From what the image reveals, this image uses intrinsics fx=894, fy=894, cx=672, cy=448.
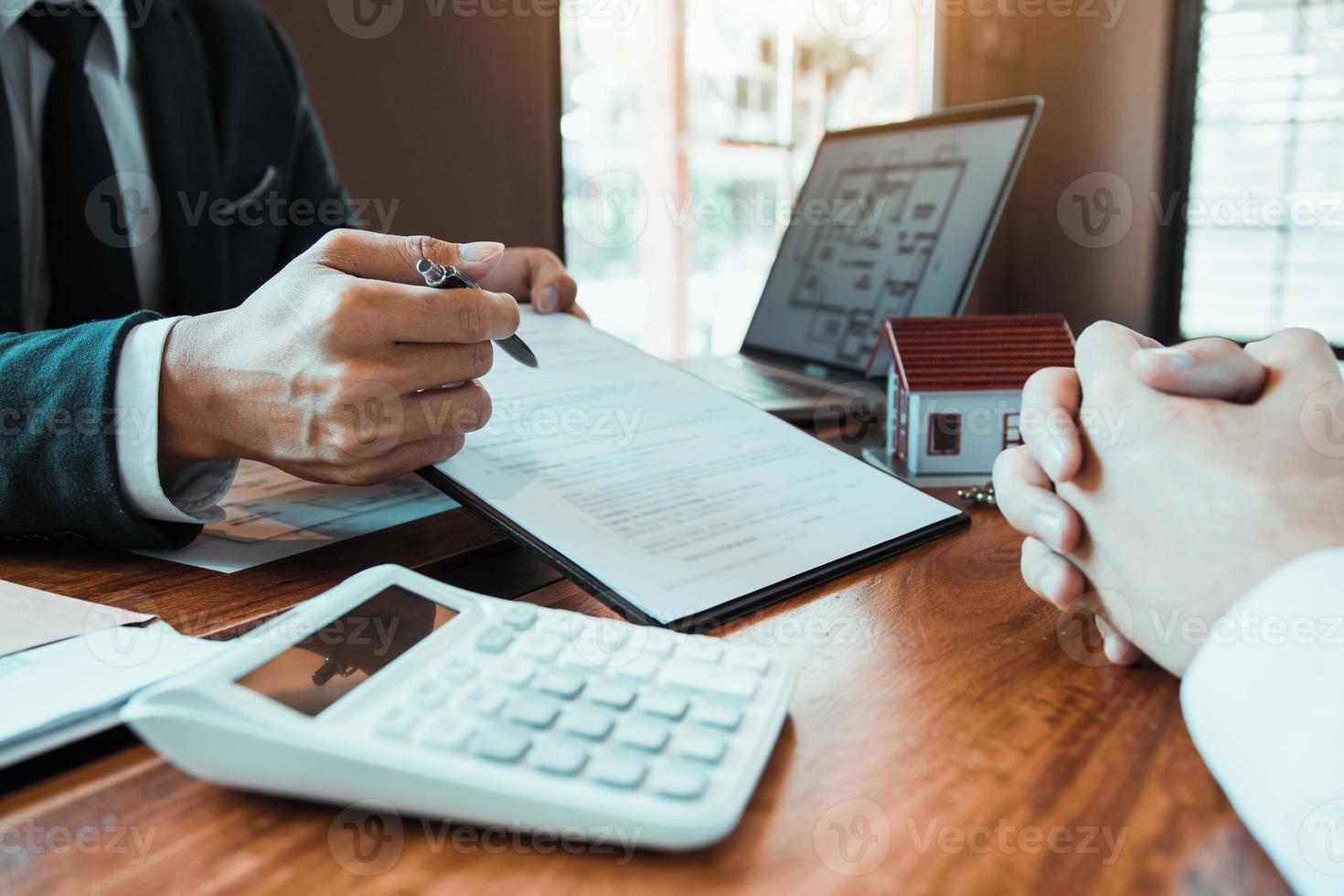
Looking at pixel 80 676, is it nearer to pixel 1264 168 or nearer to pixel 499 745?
pixel 499 745

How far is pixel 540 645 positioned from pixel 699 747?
8 cm

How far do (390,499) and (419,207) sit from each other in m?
1.17

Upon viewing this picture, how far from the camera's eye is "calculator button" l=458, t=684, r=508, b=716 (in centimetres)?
29

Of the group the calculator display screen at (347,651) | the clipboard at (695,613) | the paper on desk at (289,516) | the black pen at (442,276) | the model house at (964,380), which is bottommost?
the paper on desk at (289,516)

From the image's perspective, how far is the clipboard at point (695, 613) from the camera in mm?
417

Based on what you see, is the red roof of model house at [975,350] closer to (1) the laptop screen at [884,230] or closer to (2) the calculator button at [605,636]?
(1) the laptop screen at [884,230]

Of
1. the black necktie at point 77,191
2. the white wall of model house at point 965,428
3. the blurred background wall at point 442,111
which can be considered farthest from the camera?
the blurred background wall at point 442,111

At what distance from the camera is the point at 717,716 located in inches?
11.7

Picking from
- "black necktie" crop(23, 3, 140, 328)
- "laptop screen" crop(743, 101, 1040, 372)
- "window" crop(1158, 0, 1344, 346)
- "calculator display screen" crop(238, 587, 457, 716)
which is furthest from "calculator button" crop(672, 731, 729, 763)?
"window" crop(1158, 0, 1344, 346)

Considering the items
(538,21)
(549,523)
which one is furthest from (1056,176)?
(549,523)

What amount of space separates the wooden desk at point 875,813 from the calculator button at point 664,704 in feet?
0.12

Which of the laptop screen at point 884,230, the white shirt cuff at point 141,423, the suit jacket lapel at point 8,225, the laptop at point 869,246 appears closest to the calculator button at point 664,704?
the white shirt cuff at point 141,423

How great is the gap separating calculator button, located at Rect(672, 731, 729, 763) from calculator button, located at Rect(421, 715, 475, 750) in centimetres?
6

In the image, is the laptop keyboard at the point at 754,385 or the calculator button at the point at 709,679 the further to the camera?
the laptop keyboard at the point at 754,385
